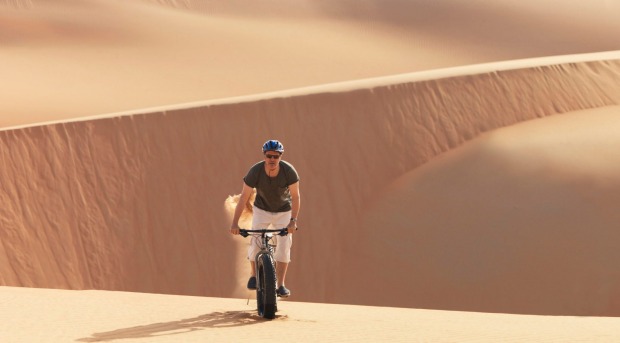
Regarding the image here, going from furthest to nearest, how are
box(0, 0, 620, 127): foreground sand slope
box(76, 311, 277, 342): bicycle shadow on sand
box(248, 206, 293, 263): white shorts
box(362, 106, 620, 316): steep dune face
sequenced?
box(0, 0, 620, 127): foreground sand slope, box(362, 106, 620, 316): steep dune face, box(248, 206, 293, 263): white shorts, box(76, 311, 277, 342): bicycle shadow on sand

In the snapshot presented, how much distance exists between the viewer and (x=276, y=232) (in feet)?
29.0

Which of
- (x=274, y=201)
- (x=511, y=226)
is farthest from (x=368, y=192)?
(x=274, y=201)

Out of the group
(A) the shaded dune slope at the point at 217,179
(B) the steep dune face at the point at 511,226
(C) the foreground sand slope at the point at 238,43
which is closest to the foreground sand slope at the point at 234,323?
(B) the steep dune face at the point at 511,226

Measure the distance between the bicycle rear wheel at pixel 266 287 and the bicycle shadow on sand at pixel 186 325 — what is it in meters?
0.10

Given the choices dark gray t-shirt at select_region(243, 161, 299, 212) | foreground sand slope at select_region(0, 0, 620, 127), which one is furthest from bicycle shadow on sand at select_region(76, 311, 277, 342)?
foreground sand slope at select_region(0, 0, 620, 127)

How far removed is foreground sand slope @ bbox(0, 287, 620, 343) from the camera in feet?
26.1

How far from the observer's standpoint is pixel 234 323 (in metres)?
8.63

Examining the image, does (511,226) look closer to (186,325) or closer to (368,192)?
(368,192)

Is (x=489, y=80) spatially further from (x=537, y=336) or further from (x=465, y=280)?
(x=537, y=336)

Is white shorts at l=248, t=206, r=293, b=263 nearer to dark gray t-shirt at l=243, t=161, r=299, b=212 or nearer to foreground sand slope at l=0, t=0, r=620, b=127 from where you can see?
dark gray t-shirt at l=243, t=161, r=299, b=212

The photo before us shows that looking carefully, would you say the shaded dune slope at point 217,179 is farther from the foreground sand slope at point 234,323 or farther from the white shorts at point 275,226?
the white shorts at point 275,226

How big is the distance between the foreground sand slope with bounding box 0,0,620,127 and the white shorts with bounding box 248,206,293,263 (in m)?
20.0

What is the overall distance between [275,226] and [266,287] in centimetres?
65

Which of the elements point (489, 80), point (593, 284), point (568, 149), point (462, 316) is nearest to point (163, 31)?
point (489, 80)
